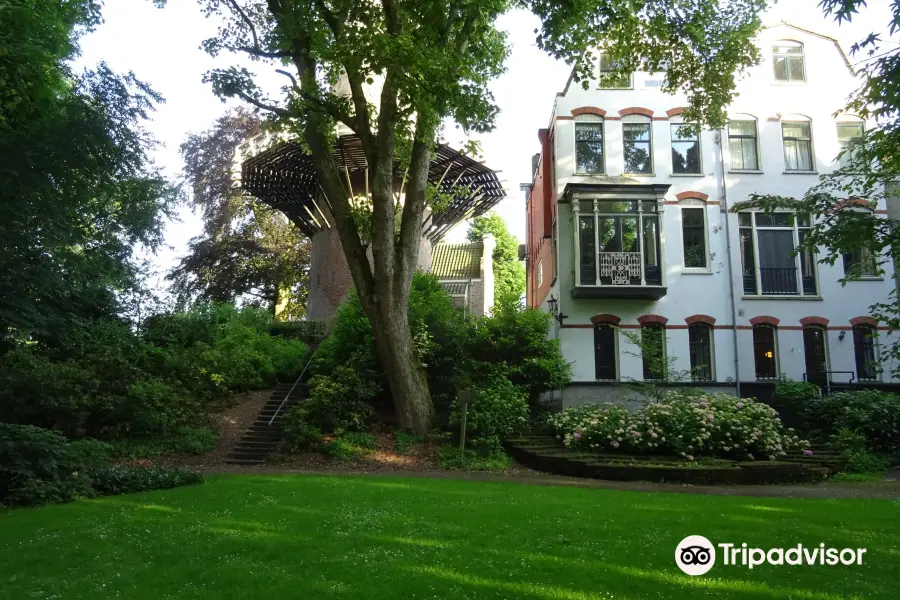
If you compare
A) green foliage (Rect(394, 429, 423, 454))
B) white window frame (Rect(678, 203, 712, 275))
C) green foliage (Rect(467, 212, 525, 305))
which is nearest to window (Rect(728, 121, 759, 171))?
white window frame (Rect(678, 203, 712, 275))

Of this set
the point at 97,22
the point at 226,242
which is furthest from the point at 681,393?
the point at 226,242

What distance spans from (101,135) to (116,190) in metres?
1.77

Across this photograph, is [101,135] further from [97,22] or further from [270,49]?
[270,49]

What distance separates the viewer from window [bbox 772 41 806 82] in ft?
80.9

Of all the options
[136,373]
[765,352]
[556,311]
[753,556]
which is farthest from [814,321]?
[136,373]

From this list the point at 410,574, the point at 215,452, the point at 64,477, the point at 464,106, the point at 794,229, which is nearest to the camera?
the point at 410,574

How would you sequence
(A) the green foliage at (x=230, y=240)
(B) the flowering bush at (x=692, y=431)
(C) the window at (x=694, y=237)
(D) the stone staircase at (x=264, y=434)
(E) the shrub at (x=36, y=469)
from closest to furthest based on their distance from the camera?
(E) the shrub at (x=36, y=469), (B) the flowering bush at (x=692, y=431), (D) the stone staircase at (x=264, y=434), (C) the window at (x=694, y=237), (A) the green foliage at (x=230, y=240)

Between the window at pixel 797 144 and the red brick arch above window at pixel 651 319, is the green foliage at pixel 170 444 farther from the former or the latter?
the window at pixel 797 144

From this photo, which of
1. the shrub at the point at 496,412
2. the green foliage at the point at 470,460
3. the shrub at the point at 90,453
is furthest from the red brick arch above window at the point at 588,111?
the shrub at the point at 90,453

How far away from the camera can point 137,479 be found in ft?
38.8

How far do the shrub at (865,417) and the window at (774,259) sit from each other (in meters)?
4.68

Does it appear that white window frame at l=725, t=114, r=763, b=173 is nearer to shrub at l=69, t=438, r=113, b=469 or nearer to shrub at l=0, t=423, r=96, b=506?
shrub at l=69, t=438, r=113, b=469

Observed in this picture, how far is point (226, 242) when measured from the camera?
112 feet

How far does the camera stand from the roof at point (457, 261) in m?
40.4
